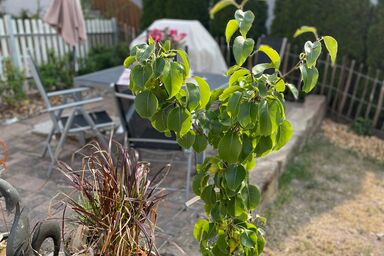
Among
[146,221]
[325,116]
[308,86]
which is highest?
[308,86]

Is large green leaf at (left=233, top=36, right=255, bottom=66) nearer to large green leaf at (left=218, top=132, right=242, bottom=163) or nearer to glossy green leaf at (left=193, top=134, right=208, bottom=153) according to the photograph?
large green leaf at (left=218, top=132, right=242, bottom=163)

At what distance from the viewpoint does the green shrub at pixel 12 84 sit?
5551 mm

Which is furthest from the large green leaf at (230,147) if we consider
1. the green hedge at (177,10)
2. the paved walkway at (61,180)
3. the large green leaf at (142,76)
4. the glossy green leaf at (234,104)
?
the green hedge at (177,10)

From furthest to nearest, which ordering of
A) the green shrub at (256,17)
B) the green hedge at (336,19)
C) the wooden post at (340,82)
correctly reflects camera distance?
the green shrub at (256,17) → the wooden post at (340,82) → the green hedge at (336,19)

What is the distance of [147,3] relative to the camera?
834cm

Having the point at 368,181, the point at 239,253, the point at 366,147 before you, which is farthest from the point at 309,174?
the point at 239,253

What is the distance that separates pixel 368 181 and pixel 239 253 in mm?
2818

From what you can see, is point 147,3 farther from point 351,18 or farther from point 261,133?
→ point 261,133

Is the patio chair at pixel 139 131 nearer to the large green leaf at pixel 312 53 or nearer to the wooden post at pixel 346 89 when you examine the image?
the large green leaf at pixel 312 53

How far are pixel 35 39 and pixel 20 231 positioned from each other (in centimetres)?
599

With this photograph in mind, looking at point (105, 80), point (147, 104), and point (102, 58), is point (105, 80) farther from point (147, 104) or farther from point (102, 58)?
point (102, 58)

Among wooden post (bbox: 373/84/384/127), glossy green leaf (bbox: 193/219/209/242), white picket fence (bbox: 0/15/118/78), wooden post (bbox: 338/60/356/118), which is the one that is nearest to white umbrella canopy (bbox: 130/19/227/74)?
white picket fence (bbox: 0/15/118/78)

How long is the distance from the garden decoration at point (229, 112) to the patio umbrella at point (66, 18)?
450 cm

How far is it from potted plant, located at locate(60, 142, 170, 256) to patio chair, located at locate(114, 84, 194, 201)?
4.79 feet
